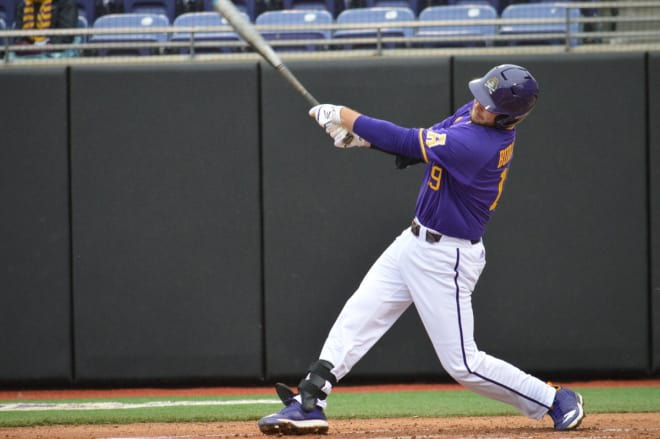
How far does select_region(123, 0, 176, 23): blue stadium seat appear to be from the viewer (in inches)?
391

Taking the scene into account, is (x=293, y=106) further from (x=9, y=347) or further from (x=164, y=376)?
(x=9, y=347)

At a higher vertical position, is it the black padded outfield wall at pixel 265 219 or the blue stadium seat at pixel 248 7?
the blue stadium seat at pixel 248 7

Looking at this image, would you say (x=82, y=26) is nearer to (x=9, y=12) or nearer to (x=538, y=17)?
(x=9, y=12)

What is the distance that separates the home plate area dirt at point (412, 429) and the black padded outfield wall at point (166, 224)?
215 centimetres

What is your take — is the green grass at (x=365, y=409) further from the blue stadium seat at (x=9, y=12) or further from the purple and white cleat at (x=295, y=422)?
the blue stadium seat at (x=9, y=12)

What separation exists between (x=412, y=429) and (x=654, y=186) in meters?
3.71

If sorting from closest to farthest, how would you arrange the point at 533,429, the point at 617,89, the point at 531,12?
1. the point at 533,429
2. the point at 617,89
3. the point at 531,12

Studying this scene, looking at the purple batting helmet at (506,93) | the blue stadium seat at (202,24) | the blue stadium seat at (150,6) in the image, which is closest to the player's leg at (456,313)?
the purple batting helmet at (506,93)

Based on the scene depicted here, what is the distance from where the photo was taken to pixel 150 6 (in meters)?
9.98

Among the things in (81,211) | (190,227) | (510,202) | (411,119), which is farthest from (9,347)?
(510,202)

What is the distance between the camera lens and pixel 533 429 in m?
5.13

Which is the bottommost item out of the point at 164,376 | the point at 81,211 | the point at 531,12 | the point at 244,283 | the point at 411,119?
the point at 164,376

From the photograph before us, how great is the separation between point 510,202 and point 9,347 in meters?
4.37

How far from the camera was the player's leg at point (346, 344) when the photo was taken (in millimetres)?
4754
